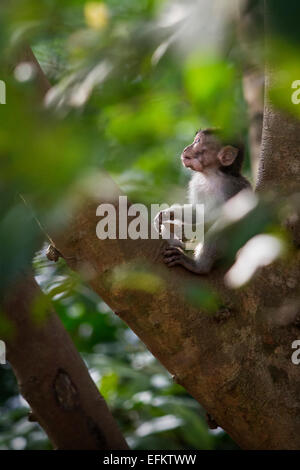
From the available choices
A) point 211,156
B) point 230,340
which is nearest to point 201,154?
point 211,156

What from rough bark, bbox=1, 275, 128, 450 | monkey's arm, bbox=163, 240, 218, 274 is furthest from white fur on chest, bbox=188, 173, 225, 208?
monkey's arm, bbox=163, 240, 218, 274

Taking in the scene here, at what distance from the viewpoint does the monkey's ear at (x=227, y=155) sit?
3621mm

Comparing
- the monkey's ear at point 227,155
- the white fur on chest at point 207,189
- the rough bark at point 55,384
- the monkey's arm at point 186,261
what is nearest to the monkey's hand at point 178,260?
the monkey's arm at point 186,261

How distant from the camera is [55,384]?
10.8 feet

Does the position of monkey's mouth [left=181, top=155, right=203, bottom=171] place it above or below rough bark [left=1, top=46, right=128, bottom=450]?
above

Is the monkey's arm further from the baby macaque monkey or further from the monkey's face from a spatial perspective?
the monkey's face

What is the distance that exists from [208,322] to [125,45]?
4.75ft

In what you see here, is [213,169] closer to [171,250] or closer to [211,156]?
[211,156]

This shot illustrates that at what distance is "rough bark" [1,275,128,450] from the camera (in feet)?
10.5

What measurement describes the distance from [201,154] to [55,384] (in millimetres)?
1529

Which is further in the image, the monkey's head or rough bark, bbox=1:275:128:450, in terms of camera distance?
the monkey's head

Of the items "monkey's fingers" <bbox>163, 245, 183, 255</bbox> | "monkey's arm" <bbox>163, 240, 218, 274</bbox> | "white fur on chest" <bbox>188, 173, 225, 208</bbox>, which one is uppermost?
"white fur on chest" <bbox>188, 173, 225, 208</bbox>

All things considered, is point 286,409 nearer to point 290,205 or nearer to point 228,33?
point 290,205
